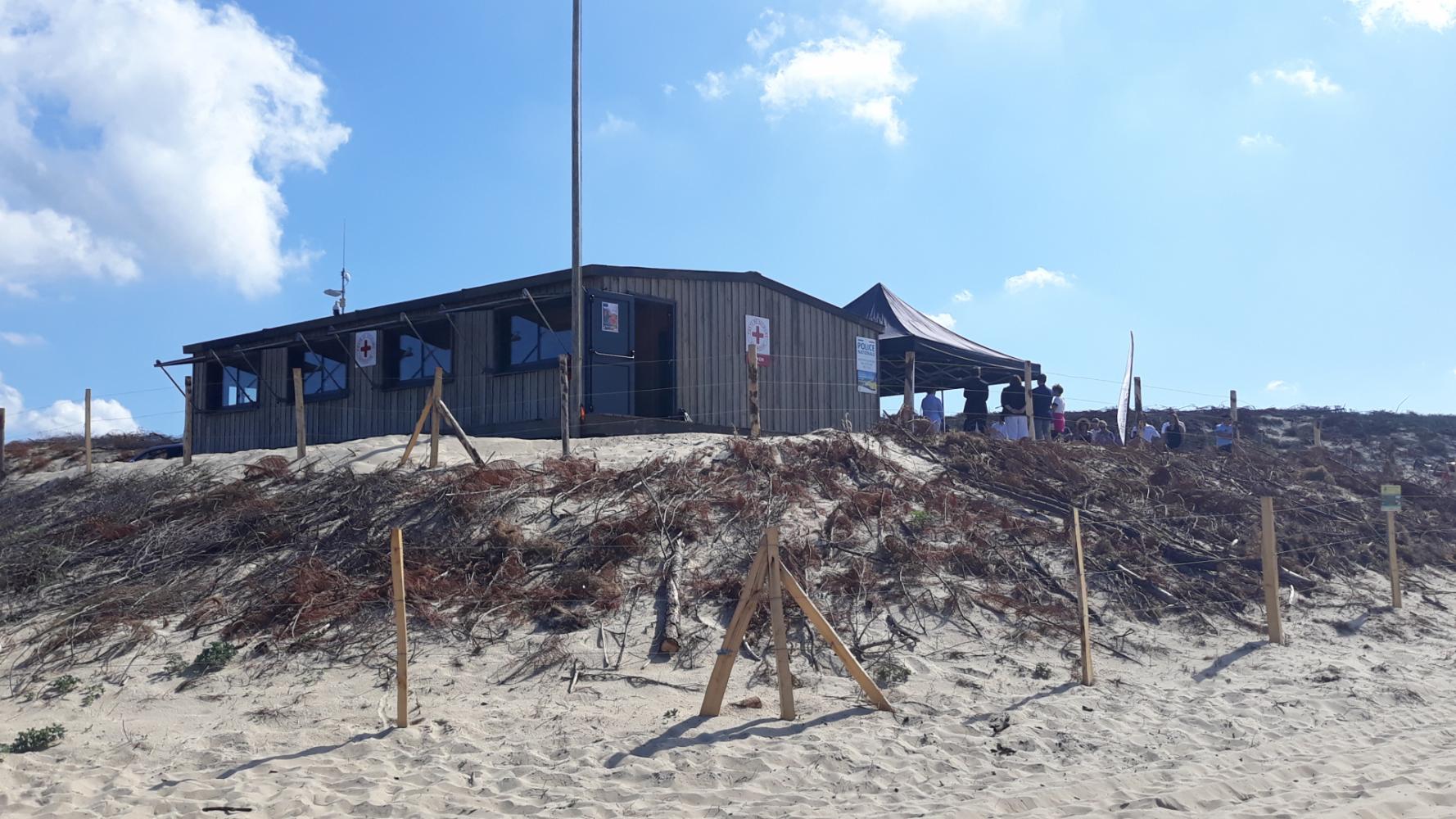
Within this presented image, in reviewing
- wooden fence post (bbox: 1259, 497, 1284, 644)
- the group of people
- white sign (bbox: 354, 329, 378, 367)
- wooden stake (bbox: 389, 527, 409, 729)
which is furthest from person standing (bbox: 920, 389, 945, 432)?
wooden stake (bbox: 389, 527, 409, 729)

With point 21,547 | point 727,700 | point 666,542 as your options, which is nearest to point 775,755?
point 727,700

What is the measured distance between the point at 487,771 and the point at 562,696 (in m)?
1.31

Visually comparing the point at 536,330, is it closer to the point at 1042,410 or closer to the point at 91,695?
the point at 1042,410

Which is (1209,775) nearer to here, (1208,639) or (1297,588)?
(1208,639)

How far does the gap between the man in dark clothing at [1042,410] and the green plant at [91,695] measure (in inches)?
536

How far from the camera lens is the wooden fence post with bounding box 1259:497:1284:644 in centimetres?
971

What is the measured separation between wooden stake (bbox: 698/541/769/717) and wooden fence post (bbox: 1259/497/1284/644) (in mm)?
5224

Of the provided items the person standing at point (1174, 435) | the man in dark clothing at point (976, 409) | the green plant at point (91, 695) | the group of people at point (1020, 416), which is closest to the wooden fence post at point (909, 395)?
the group of people at point (1020, 416)

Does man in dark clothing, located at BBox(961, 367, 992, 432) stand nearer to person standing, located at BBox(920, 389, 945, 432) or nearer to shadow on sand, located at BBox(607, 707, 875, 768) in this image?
person standing, located at BBox(920, 389, 945, 432)

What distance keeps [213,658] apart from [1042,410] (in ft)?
42.9

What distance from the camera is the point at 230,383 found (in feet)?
73.3

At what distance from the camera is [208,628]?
9047 millimetres

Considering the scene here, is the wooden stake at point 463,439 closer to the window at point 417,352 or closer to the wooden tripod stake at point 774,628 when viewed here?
the wooden tripod stake at point 774,628

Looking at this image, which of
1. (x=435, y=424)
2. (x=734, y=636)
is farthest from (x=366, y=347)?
(x=734, y=636)
